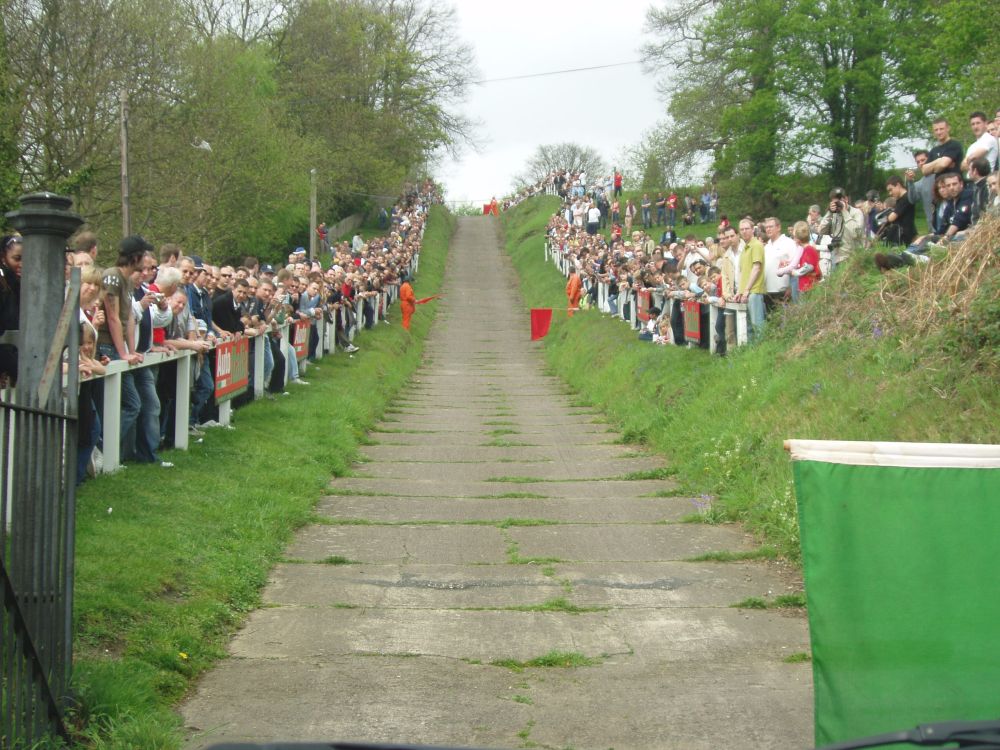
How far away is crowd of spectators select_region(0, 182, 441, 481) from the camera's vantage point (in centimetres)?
958

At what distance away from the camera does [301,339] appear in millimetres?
21391

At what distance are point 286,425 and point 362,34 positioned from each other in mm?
58568

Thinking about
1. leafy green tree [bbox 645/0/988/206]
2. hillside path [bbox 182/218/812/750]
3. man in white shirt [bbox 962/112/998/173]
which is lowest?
hillside path [bbox 182/218/812/750]

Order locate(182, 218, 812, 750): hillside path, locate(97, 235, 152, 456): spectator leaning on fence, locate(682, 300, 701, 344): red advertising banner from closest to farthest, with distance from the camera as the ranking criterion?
locate(182, 218, 812, 750): hillside path → locate(97, 235, 152, 456): spectator leaning on fence → locate(682, 300, 701, 344): red advertising banner

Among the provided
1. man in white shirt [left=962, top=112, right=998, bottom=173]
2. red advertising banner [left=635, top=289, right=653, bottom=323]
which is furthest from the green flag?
red advertising banner [left=635, top=289, right=653, bottom=323]

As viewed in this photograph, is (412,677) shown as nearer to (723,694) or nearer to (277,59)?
(723,694)

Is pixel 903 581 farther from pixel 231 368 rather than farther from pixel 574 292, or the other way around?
pixel 574 292

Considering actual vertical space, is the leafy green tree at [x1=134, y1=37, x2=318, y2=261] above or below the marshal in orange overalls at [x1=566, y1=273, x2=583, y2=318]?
above

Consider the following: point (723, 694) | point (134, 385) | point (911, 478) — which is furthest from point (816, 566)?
point (134, 385)

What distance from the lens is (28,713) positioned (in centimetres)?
491

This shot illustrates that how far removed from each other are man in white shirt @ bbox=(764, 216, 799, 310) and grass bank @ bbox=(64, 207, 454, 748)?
613cm

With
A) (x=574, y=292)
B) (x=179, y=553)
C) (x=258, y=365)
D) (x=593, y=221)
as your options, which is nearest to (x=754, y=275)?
(x=258, y=365)

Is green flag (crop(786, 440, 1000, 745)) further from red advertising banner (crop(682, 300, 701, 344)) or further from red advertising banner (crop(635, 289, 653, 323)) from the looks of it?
red advertising banner (crop(635, 289, 653, 323))

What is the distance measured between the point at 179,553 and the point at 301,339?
42.5 feet
